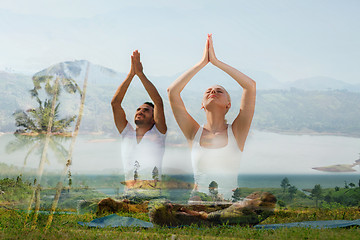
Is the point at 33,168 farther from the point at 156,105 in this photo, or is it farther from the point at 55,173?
the point at 156,105

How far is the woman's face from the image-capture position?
3336 mm

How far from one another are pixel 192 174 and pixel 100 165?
98 cm

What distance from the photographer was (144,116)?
3.88 meters

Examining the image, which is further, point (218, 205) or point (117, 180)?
point (117, 180)

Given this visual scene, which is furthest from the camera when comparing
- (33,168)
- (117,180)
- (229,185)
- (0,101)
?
(0,101)

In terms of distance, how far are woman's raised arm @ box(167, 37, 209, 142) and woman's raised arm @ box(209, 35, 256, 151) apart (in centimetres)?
11

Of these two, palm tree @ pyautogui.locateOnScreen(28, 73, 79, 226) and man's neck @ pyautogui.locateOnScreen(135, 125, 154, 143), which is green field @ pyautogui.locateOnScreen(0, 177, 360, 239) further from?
man's neck @ pyautogui.locateOnScreen(135, 125, 154, 143)

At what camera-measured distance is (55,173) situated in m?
3.41

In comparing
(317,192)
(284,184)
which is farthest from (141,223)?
(317,192)

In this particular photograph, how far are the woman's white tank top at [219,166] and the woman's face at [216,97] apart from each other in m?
0.20

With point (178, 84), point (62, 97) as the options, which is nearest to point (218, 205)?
point (178, 84)

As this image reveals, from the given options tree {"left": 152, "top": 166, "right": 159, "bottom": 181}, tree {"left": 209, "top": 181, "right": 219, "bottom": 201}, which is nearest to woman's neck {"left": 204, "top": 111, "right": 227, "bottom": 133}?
tree {"left": 209, "top": 181, "right": 219, "bottom": 201}

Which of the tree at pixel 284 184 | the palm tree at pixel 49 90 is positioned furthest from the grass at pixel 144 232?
the tree at pixel 284 184

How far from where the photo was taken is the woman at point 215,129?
3.27m
